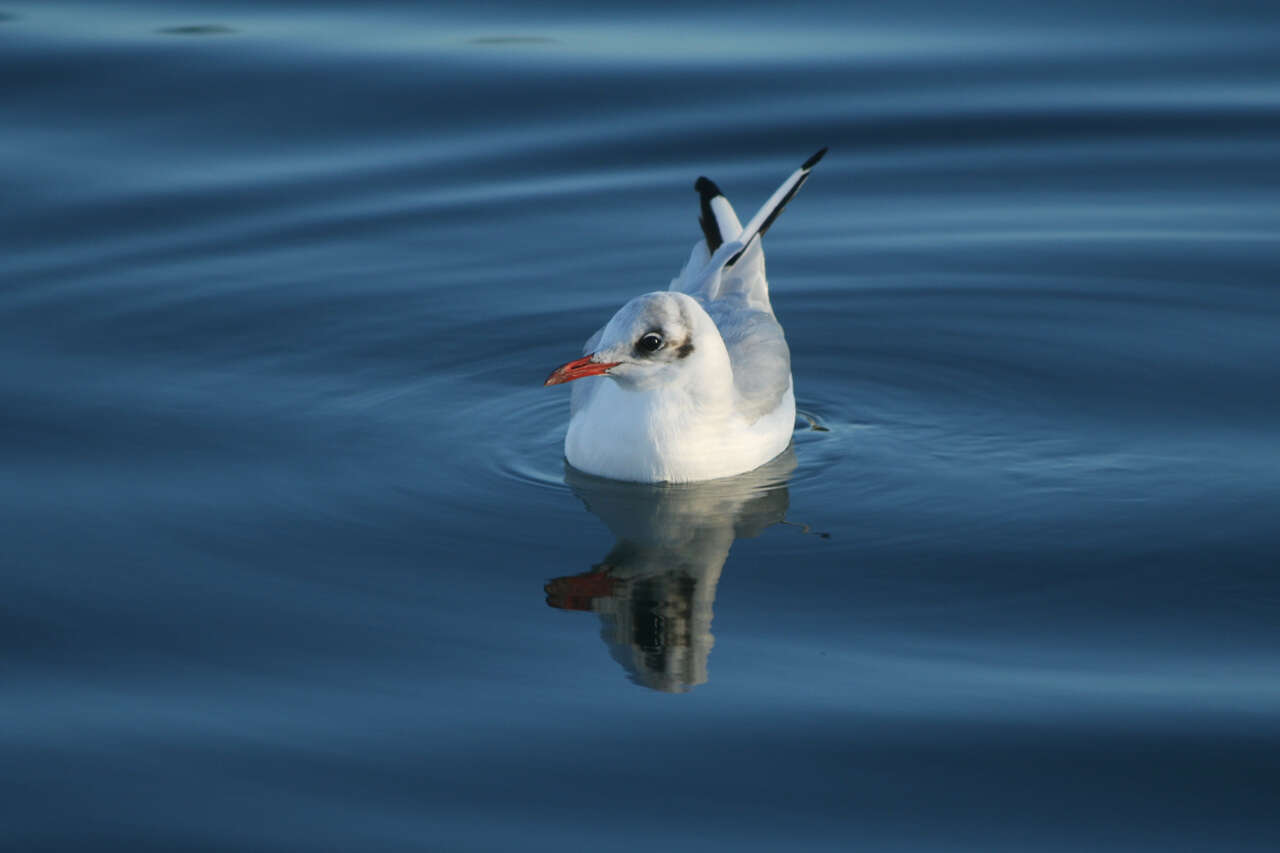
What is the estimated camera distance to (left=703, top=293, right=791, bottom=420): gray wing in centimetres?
1000

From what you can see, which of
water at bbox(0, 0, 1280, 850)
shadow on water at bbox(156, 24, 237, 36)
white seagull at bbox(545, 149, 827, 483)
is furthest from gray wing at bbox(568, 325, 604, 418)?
shadow on water at bbox(156, 24, 237, 36)

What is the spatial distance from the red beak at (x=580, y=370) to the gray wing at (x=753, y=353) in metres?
0.93

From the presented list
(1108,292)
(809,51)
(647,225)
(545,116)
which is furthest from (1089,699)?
(809,51)

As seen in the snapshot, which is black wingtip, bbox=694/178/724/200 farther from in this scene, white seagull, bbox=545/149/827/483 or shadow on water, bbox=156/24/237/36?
shadow on water, bbox=156/24/237/36

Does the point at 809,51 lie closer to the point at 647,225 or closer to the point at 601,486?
the point at 647,225

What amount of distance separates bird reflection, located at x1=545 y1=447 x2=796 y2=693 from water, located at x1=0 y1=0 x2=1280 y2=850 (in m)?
0.03

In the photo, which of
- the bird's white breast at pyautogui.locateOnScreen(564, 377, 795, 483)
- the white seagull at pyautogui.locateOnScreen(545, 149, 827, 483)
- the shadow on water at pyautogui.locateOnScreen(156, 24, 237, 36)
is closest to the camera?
the white seagull at pyautogui.locateOnScreen(545, 149, 827, 483)

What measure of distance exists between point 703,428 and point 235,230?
5246 mm

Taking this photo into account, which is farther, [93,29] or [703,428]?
[93,29]

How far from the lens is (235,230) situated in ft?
44.8

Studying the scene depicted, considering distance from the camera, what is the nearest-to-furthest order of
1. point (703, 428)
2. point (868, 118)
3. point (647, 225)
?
1. point (703, 428)
2. point (647, 225)
3. point (868, 118)

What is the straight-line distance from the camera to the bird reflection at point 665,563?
789 centimetres

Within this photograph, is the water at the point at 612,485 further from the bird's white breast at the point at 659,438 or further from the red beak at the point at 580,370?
the red beak at the point at 580,370

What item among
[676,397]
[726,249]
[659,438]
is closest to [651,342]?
[676,397]
